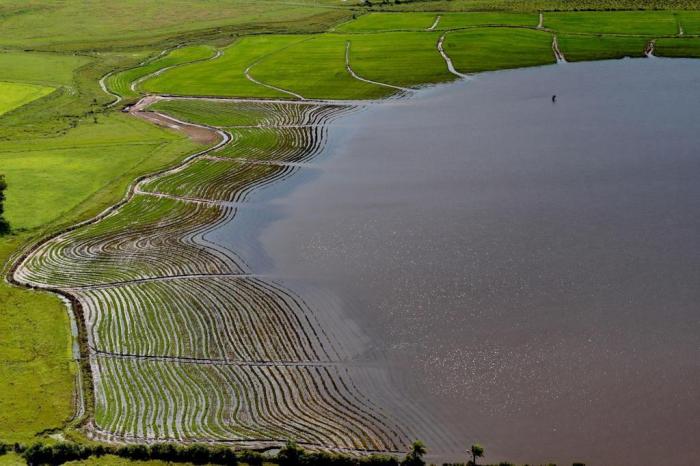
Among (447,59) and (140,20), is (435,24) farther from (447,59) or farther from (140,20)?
(140,20)

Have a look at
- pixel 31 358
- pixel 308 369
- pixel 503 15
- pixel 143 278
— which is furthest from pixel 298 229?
pixel 503 15

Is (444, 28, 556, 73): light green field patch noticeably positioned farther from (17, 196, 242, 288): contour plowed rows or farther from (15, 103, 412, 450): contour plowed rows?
(17, 196, 242, 288): contour plowed rows

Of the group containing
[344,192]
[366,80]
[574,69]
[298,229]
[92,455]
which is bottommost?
[92,455]

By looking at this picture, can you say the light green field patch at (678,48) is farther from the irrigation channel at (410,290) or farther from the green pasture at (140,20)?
the green pasture at (140,20)

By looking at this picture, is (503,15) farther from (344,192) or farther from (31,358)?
(31,358)

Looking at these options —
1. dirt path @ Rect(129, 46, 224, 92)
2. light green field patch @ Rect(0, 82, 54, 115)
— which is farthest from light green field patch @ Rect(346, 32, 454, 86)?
light green field patch @ Rect(0, 82, 54, 115)

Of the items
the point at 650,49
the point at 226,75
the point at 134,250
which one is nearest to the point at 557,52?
the point at 650,49
